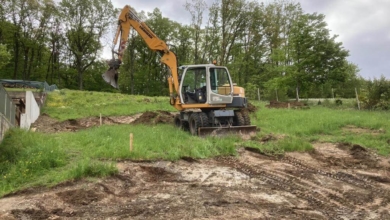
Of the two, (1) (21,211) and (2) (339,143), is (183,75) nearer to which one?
(2) (339,143)

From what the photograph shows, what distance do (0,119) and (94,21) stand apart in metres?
38.9

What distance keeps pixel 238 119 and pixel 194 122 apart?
1793 mm

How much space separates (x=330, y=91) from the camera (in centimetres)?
2916

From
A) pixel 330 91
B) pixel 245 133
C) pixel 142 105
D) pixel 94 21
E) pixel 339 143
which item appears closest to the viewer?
pixel 339 143

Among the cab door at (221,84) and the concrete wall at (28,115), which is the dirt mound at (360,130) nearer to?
the cab door at (221,84)

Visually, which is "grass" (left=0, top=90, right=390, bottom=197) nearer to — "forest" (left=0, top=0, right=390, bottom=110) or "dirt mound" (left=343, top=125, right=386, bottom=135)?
"dirt mound" (left=343, top=125, right=386, bottom=135)

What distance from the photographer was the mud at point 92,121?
54.4ft

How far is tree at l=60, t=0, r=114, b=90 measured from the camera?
44.7 meters

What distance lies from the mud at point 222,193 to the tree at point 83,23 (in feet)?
131

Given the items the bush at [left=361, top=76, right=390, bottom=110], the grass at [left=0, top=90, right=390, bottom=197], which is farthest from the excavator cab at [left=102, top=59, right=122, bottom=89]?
the bush at [left=361, top=76, right=390, bottom=110]

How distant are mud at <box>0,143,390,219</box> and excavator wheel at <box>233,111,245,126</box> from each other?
14.4 feet

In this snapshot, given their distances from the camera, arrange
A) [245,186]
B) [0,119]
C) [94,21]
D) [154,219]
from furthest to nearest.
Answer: [94,21], [0,119], [245,186], [154,219]

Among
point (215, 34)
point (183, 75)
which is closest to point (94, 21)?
point (215, 34)

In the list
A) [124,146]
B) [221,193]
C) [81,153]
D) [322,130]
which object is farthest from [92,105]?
[221,193]
